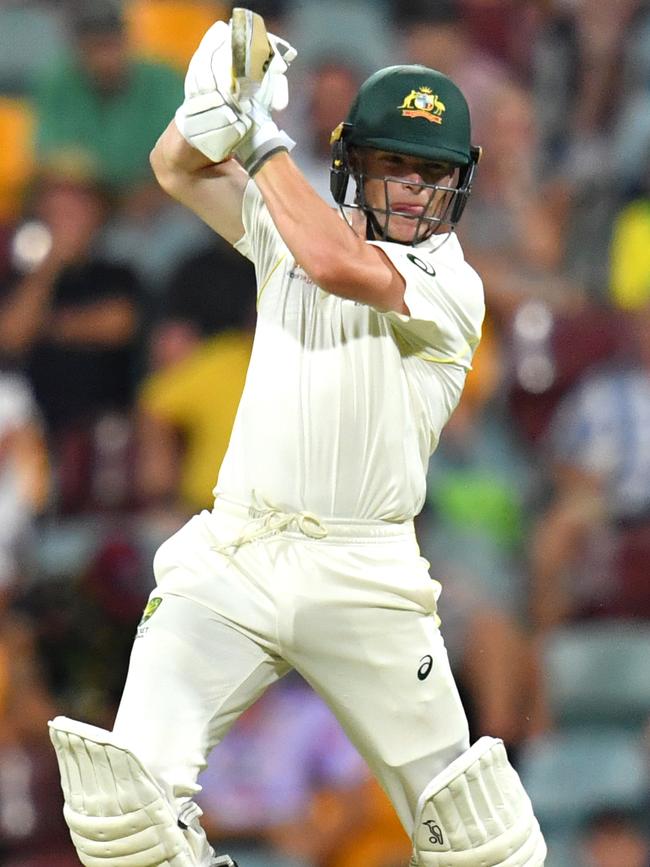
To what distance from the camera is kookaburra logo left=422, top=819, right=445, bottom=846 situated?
356 cm

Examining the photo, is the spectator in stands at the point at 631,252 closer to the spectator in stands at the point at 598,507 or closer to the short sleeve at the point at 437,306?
the spectator in stands at the point at 598,507

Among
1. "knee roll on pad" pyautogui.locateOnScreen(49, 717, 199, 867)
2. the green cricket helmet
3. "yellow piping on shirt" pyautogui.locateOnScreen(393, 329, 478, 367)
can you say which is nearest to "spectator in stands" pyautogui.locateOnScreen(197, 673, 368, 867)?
"knee roll on pad" pyautogui.locateOnScreen(49, 717, 199, 867)

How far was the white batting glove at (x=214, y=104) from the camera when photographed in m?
3.40

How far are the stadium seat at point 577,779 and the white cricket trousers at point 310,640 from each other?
2568 mm

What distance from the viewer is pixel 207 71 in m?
3.42

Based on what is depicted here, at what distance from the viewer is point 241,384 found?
21.8 ft

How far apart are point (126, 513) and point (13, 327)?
1.01 m

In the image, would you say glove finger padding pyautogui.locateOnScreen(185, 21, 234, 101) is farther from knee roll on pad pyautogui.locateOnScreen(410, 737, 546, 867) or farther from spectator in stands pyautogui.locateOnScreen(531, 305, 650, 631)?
spectator in stands pyautogui.locateOnScreen(531, 305, 650, 631)

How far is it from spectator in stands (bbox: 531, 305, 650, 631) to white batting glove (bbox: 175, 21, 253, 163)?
10.9 feet

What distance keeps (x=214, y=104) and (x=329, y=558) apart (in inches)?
38.6

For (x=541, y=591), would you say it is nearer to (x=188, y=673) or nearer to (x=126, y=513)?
(x=126, y=513)

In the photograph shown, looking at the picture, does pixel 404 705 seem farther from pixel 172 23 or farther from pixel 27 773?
pixel 172 23

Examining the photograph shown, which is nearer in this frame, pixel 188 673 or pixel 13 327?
pixel 188 673

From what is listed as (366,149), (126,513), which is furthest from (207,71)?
(126,513)
